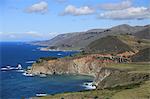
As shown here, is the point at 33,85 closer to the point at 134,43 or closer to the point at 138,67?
the point at 138,67

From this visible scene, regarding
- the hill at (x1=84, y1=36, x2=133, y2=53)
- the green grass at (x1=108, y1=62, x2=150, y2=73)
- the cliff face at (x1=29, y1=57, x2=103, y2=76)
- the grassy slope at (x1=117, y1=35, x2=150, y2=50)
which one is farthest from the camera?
the grassy slope at (x1=117, y1=35, x2=150, y2=50)

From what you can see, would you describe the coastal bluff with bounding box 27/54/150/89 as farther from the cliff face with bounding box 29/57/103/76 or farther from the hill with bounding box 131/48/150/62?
the hill with bounding box 131/48/150/62

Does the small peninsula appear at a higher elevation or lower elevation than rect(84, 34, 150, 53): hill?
lower

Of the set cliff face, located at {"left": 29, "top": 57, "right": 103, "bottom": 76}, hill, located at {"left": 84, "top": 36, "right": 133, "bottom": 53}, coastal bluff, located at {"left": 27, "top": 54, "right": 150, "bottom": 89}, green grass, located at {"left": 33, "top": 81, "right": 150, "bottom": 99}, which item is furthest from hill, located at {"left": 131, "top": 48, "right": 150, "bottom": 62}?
green grass, located at {"left": 33, "top": 81, "right": 150, "bottom": 99}

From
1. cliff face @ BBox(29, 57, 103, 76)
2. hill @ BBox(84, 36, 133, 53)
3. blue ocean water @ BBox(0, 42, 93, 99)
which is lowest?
blue ocean water @ BBox(0, 42, 93, 99)

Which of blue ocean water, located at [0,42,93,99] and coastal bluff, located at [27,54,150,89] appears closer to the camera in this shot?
blue ocean water, located at [0,42,93,99]

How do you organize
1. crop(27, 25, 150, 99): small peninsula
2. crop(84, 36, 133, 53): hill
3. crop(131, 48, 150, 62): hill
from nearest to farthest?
crop(27, 25, 150, 99): small peninsula → crop(131, 48, 150, 62): hill → crop(84, 36, 133, 53): hill

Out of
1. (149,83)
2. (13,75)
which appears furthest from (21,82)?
(149,83)

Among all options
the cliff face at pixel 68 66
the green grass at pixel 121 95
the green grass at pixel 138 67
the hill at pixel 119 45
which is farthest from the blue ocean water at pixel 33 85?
the hill at pixel 119 45

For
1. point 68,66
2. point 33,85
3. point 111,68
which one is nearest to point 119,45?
point 68,66

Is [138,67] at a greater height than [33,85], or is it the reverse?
[138,67]

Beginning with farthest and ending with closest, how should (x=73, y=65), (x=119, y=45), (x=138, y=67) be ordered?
1. (x=119, y=45)
2. (x=73, y=65)
3. (x=138, y=67)

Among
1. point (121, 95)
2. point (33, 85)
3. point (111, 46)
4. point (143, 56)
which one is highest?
point (111, 46)

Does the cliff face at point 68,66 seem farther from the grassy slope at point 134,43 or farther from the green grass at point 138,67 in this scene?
the grassy slope at point 134,43
